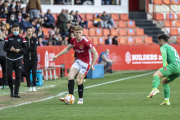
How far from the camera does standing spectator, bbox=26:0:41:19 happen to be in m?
20.8

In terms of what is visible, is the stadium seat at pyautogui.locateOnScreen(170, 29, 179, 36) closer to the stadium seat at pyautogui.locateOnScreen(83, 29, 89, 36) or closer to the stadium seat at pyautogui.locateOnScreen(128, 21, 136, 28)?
the stadium seat at pyautogui.locateOnScreen(128, 21, 136, 28)

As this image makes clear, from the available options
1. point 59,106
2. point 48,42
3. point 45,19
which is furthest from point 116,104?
point 45,19

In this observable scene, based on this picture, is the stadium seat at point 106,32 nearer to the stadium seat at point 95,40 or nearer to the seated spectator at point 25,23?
the stadium seat at point 95,40

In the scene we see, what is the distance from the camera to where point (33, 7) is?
2078 cm

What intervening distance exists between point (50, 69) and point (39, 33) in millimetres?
3616

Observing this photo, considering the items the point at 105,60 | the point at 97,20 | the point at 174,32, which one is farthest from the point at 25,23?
the point at 174,32

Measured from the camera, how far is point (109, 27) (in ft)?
83.8

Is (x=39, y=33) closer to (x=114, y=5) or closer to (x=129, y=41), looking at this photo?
(x=129, y=41)

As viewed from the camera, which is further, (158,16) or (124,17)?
(158,16)

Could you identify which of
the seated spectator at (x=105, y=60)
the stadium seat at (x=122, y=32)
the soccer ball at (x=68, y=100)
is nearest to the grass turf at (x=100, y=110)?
the soccer ball at (x=68, y=100)

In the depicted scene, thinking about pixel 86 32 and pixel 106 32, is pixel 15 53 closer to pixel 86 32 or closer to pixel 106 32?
pixel 86 32

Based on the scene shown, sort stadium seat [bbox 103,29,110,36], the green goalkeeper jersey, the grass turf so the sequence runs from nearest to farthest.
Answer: the grass turf < the green goalkeeper jersey < stadium seat [bbox 103,29,110,36]

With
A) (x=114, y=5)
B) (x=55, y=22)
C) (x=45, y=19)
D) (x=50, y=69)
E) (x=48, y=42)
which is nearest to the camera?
(x=50, y=69)

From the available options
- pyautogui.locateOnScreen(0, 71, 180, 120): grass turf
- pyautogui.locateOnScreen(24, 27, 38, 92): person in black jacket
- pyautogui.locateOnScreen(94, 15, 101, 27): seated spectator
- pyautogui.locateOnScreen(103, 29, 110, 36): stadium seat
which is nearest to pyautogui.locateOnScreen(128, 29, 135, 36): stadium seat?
pyautogui.locateOnScreen(103, 29, 110, 36): stadium seat
